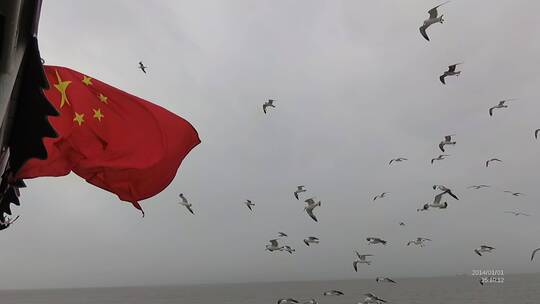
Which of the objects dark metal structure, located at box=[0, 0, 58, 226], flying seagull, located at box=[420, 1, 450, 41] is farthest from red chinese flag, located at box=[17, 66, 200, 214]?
flying seagull, located at box=[420, 1, 450, 41]

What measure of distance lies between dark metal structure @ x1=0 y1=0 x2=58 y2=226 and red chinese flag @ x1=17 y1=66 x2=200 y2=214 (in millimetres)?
919

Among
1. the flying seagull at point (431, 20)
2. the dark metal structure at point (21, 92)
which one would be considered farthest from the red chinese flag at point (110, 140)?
the flying seagull at point (431, 20)

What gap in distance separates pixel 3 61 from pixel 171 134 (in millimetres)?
6663

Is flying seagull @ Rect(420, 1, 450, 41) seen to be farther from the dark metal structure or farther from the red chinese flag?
the dark metal structure

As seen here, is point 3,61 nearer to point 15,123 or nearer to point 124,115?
point 15,123

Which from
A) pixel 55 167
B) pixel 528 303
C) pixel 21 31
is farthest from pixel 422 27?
pixel 528 303

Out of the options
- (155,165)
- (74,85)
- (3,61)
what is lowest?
(3,61)

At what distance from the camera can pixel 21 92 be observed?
9.59 meters

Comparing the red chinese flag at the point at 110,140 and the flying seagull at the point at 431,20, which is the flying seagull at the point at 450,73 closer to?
the flying seagull at the point at 431,20

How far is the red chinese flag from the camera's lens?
11758 mm

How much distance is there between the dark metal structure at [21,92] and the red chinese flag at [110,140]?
3.01ft

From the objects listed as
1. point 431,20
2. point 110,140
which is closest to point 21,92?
point 110,140

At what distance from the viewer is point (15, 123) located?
33.7ft

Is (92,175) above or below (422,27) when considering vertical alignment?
below
